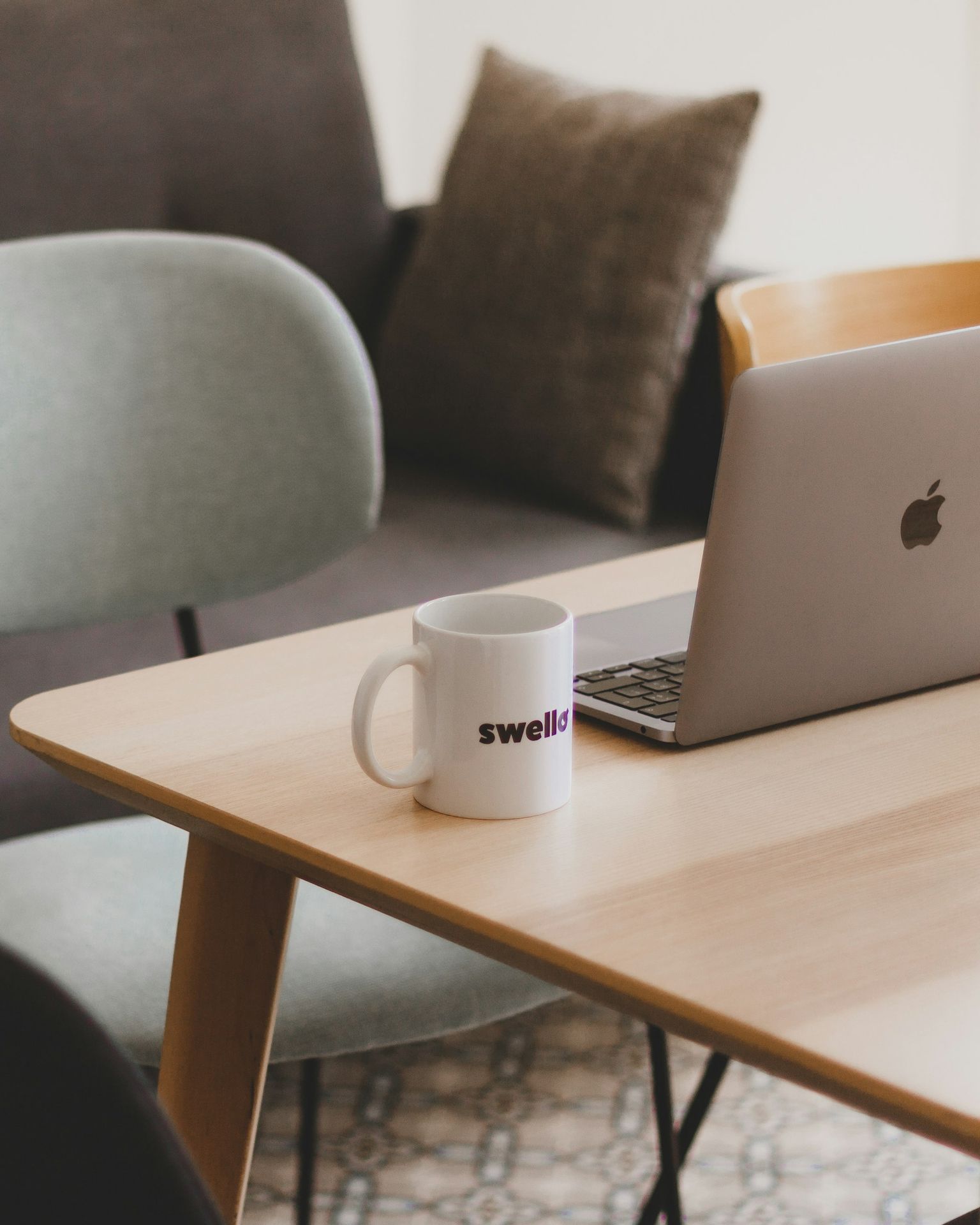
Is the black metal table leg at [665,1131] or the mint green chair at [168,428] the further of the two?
the mint green chair at [168,428]

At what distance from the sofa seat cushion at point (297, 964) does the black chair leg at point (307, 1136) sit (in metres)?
0.11

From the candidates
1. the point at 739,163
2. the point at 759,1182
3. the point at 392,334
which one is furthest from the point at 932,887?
the point at 392,334

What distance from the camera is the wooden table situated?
1.58 feet

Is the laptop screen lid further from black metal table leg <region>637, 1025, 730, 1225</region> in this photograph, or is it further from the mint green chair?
the mint green chair

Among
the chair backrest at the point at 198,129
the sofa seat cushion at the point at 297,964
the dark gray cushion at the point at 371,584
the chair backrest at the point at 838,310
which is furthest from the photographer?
the chair backrest at the point at 198,129

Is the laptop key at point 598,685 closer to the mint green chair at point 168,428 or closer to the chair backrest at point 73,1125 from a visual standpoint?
the chair backrest at point 73,1125

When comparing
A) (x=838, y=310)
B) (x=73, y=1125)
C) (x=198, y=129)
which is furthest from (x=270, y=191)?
(x=73, y=1125)

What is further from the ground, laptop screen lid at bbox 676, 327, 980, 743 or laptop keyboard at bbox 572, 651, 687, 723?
laptop screen lid at bbox 676, 327, 980, 743

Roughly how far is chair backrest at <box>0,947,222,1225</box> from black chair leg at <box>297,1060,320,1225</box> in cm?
78

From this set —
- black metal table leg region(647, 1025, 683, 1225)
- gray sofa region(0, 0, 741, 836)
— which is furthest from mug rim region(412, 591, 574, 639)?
gray sofa region(0, 0, 741, 836)

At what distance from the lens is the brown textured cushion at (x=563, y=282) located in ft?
6.42

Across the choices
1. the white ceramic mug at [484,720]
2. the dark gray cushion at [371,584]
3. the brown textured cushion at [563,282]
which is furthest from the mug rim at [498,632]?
the brown textured cushion at [563,282]

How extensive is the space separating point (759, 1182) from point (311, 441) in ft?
2.56

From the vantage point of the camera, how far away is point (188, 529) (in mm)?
1407
